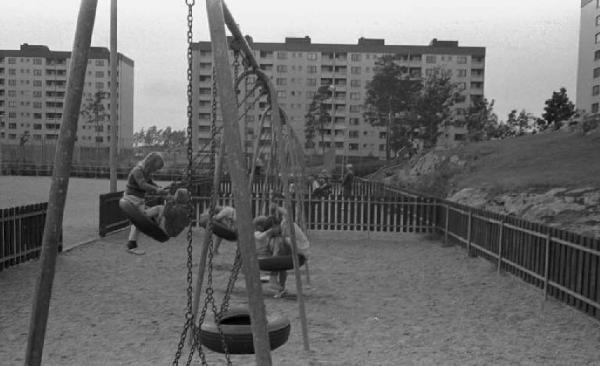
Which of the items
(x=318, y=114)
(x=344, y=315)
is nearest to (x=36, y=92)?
(x=318, y=114)

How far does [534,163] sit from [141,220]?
55.7ft

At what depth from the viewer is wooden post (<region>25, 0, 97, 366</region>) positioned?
10.4 feet

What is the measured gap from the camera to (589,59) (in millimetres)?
71750

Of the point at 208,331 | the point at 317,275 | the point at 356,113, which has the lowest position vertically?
the point at 317,275

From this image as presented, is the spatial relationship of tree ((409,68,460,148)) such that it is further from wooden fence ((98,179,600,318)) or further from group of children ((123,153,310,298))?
group of children ((123,153,310,298))

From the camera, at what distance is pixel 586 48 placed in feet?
238

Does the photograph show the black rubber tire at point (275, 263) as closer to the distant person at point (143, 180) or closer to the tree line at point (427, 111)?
the distant person at point (143, 180)

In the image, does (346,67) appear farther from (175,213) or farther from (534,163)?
(175,213)

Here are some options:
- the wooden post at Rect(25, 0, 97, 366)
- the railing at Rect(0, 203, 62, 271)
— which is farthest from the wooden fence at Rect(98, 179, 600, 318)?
the wooden post at Rect(25, 0, 97, 366)

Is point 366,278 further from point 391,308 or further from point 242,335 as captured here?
point 242,335

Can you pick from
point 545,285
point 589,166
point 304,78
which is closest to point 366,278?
point 545,285

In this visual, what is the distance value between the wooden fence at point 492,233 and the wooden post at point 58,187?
17.2 feet

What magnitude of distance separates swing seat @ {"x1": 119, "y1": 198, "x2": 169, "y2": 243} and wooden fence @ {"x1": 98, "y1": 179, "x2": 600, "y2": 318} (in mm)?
2542

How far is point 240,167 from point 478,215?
9590 mm
